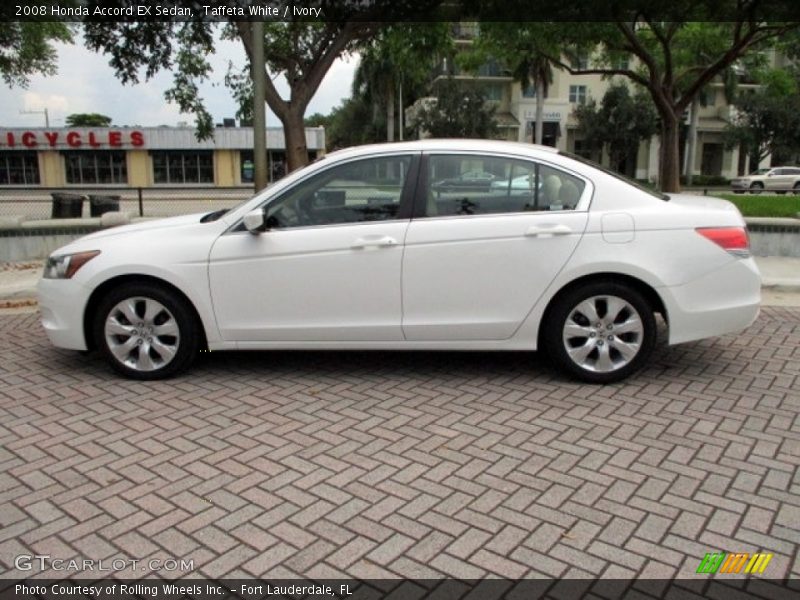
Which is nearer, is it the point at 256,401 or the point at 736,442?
the point at 736,442

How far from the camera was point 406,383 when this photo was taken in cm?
499

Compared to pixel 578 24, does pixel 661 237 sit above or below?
below

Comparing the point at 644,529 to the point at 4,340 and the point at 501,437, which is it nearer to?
the point at 501,437

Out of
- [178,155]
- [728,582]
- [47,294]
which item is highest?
[178,155]

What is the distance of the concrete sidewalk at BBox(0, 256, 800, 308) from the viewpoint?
7.91 meters

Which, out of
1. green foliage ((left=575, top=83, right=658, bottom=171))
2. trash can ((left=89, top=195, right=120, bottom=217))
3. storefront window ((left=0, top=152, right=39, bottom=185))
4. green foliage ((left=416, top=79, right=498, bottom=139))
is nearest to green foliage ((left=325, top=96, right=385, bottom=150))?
green foliage ((left=416, top=79, right=498, bottom=139))

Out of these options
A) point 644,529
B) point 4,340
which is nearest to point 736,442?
point 644,529

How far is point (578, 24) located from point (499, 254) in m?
14.7

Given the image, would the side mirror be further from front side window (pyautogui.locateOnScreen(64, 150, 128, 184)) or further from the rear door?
front side window (pyautogui.locateOnScreen(64, 150, 128, 184))

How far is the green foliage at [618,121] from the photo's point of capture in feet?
168

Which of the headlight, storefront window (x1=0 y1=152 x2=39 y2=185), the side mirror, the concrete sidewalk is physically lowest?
the concrete sidewalk

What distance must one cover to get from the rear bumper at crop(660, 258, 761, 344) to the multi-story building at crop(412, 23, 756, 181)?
173 feet

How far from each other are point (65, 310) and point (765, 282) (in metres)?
7.49

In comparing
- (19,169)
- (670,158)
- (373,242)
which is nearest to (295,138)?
(373,242)
